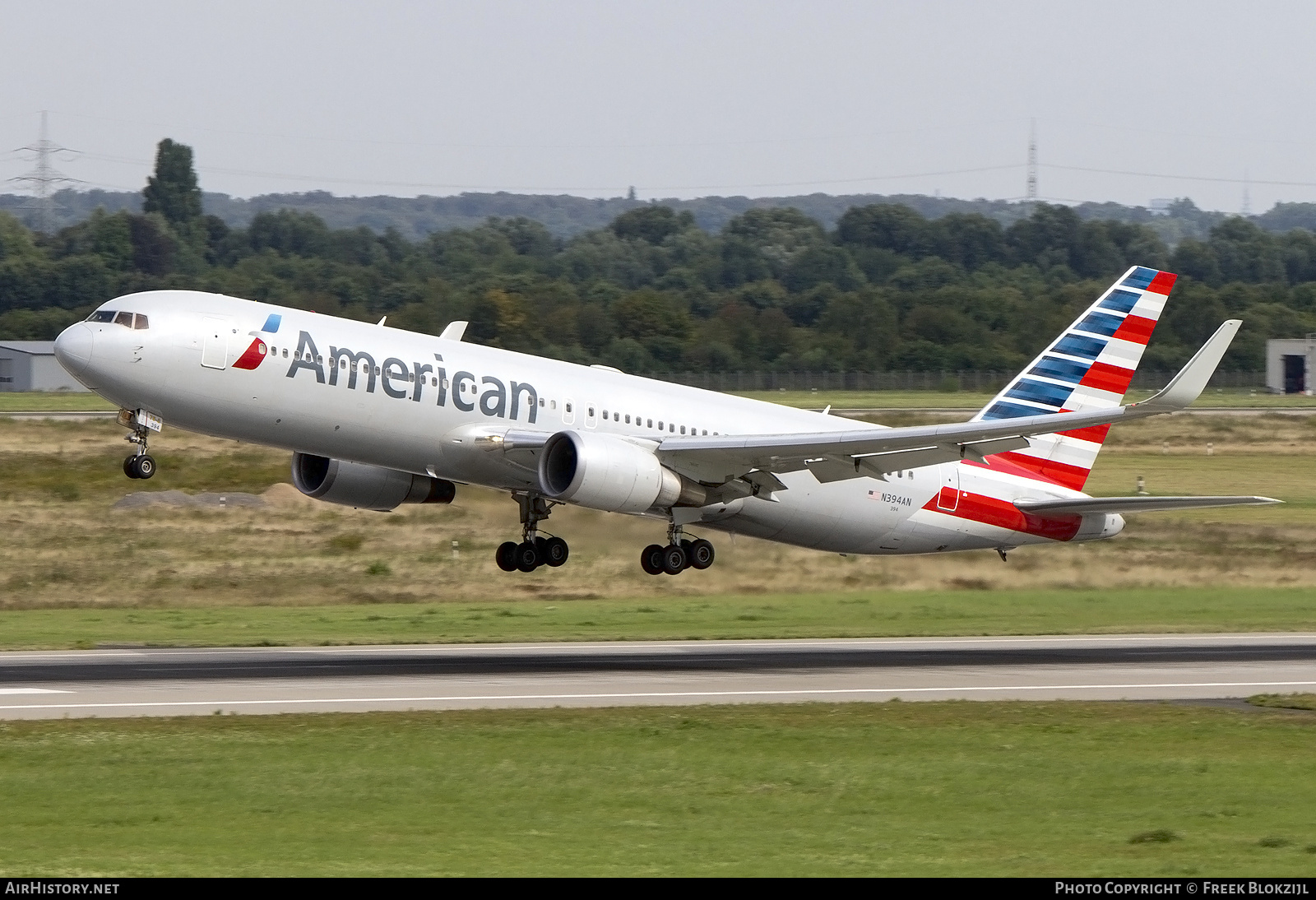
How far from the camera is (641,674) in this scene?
3388 cm

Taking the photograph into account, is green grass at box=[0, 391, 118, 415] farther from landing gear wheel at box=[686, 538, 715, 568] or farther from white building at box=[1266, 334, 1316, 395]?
white building at box=[1266, 334, 1316, 395]

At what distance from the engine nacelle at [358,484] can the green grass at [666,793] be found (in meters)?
11.7

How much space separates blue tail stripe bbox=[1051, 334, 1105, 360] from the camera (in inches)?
1698

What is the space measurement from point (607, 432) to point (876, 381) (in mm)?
83695

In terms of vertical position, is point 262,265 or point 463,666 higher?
point 262,265

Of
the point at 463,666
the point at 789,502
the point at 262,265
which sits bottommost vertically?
the point at 463,666

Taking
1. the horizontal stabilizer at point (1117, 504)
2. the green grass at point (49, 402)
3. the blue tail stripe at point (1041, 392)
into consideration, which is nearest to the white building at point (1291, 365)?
the green grass at point (49, 402)

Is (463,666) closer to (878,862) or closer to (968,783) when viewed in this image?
(968,783)

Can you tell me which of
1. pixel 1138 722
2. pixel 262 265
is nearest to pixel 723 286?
pixel 262 265

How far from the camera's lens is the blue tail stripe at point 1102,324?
4331 cm

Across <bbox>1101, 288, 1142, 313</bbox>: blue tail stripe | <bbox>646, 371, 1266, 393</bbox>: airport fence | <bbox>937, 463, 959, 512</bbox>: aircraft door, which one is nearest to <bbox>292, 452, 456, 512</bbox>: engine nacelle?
<bbox>937, 463, 959, 512</bbox>: aircraft door

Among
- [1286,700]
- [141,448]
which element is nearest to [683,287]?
[141,448]
